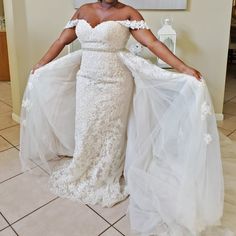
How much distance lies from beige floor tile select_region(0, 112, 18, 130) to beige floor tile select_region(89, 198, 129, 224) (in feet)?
5.34

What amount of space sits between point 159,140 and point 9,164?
4.18 feet

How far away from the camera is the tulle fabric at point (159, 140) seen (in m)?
1.45

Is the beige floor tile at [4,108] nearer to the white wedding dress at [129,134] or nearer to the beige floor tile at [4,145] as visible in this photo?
the beige floor tile at [4,145]

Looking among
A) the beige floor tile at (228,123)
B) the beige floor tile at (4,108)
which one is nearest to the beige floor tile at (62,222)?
the beige floor tile at (228,123)

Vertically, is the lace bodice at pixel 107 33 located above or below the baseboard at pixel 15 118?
above

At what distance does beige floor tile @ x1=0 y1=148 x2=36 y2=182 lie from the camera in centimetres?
214

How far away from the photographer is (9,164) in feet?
7.50

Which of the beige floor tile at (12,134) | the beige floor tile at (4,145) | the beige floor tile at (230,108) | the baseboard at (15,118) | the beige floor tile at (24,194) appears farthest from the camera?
the beige floor tile at (230,108)

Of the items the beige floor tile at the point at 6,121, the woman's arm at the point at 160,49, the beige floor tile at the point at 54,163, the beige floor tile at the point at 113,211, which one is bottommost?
the beige floor tile at the point at 113,211

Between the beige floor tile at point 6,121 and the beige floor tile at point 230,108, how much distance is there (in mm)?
2371

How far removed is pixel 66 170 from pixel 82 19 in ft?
3.34

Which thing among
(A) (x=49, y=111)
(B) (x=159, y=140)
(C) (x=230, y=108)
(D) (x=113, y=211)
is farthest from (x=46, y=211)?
(C) (x=230, y=108)

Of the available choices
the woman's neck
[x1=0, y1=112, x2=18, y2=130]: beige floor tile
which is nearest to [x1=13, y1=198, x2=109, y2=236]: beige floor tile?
the woman's neck

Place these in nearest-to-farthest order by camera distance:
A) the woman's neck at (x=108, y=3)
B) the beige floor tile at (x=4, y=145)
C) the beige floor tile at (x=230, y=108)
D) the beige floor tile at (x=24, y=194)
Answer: the woman's neck at (x=108, y=3)
the beige floor tile at (x=24, y=194)
the beige floor tile at (x=4, y=145)
the beige floor tile at (x=230, y=108)
